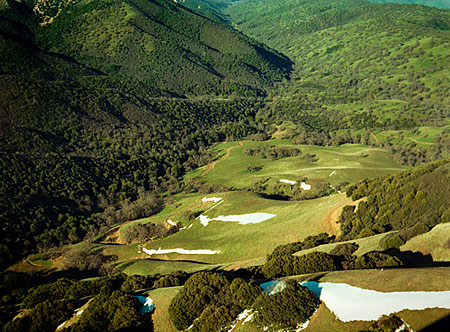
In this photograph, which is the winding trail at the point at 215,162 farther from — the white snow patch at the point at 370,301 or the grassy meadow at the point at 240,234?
the white snow patch at the point at 370,301

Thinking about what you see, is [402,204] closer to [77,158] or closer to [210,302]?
[210,302]

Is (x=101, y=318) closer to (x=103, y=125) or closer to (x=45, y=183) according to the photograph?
(x=45, y=183)

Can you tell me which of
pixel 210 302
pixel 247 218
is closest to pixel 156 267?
pixel 247 218

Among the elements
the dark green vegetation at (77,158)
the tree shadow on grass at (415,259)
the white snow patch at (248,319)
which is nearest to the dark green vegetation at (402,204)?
the tree shadow on grass at (415,259)

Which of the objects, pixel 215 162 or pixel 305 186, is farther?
pixel 215 162

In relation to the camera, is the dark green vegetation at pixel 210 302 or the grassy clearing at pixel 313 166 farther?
the grassy clearing at pixel 313 166

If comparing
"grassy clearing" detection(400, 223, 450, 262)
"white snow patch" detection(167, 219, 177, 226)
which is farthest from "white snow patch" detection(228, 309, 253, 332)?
"white snow patch" detection(167, 219, 177, 226)
